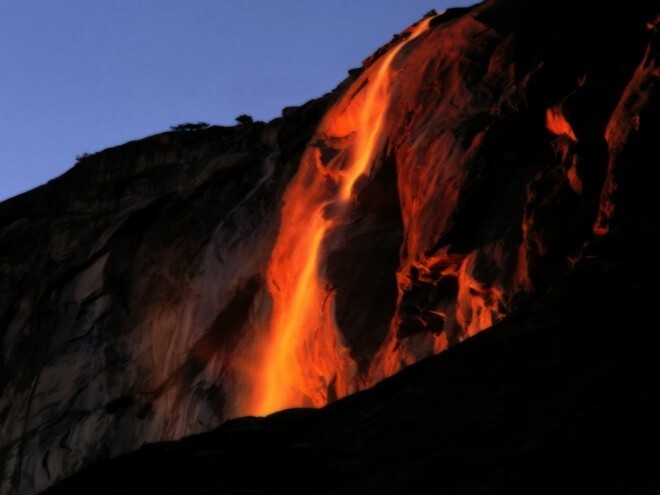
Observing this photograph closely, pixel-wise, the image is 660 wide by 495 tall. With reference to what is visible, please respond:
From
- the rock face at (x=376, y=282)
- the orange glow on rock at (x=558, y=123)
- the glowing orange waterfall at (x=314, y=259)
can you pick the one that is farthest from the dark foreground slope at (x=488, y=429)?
the glowing orange waterfall at (x=314, y=259)

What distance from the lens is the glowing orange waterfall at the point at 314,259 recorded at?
53.9 feet

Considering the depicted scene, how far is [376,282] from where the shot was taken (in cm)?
1564

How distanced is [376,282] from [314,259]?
5.05 feet

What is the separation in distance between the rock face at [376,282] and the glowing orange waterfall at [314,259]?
0.19ft

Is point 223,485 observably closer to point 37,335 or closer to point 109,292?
point 109,292

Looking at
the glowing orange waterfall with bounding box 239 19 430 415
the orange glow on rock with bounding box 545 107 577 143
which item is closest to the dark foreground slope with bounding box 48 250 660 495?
the orange glow on rock with bounding box 545 107 577 143

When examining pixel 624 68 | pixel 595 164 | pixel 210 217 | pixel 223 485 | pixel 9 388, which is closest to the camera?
pixel 223 485

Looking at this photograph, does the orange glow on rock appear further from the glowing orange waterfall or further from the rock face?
the glowing orange waterfall

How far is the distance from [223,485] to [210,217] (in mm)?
15030

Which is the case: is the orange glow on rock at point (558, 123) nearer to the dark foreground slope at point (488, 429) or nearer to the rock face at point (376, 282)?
the rock face at point (376, 282)

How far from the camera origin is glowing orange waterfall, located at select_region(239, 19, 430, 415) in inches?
647

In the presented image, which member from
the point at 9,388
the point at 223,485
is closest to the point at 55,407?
the point at 9,388

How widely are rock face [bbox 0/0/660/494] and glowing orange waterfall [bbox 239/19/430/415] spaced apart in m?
0.06

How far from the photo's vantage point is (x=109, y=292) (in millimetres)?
22750
